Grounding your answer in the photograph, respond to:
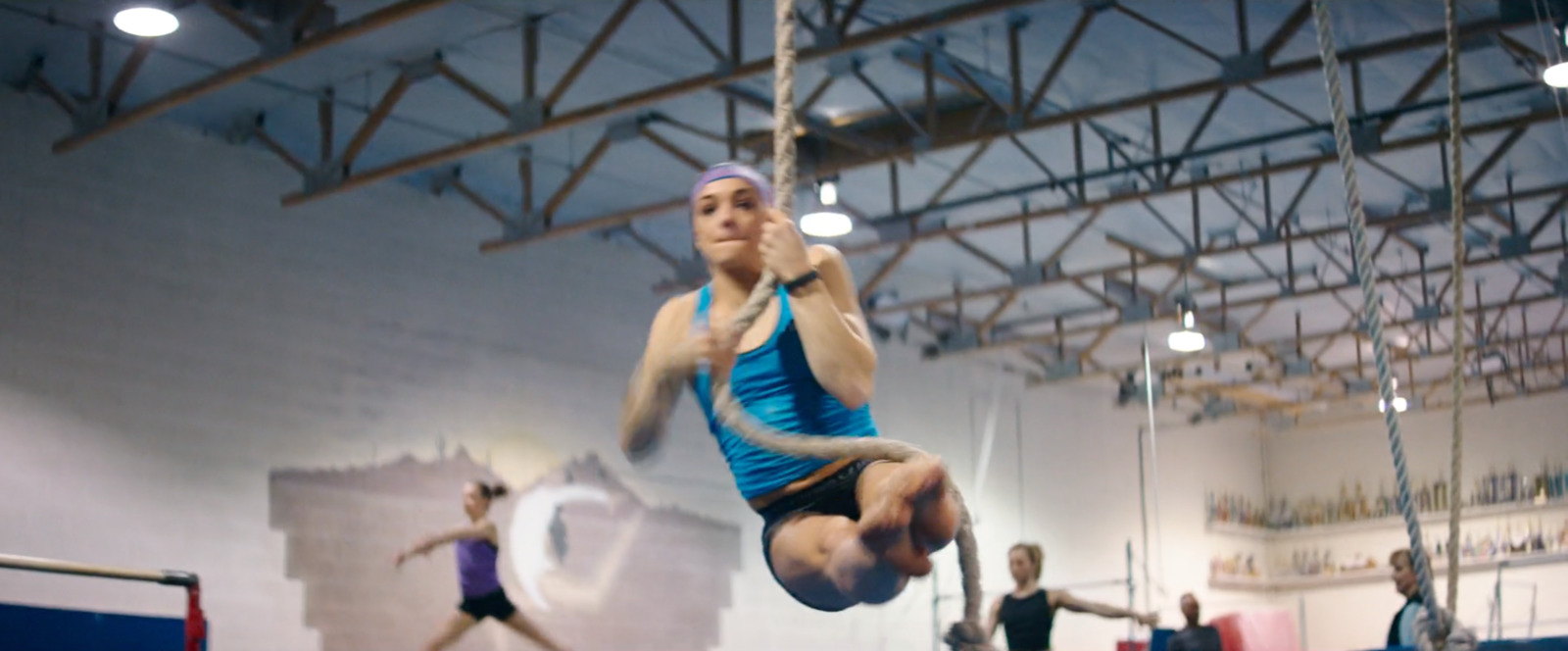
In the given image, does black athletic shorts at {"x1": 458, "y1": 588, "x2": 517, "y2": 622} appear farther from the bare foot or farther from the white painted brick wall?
the bare foot

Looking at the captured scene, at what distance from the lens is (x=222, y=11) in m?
8.68

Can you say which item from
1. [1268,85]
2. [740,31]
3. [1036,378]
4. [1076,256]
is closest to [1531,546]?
[1036,378]

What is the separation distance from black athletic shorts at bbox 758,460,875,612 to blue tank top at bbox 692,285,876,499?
0.04 metres

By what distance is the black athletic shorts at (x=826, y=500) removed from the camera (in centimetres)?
320

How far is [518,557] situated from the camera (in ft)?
39.3

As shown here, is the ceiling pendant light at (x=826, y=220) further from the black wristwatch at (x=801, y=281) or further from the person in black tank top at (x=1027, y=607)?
the black wristwatch at (x=801, y=281)

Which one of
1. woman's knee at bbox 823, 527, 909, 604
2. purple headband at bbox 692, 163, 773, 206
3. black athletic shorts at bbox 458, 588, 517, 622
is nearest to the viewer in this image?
woman's knee at bbox 823, 527, 909, 604

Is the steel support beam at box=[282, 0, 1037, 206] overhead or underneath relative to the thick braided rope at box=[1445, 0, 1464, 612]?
overhead

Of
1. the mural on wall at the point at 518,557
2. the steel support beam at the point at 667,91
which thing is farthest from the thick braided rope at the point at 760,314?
the mural on wall at the point at 518,557

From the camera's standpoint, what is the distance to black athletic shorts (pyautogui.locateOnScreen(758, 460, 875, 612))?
3.20 metres

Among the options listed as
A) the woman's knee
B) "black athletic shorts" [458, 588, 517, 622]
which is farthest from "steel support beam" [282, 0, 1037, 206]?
the woman's knee

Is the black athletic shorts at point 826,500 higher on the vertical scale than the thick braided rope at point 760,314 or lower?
lower

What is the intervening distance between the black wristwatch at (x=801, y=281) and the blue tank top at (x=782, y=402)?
9 cm

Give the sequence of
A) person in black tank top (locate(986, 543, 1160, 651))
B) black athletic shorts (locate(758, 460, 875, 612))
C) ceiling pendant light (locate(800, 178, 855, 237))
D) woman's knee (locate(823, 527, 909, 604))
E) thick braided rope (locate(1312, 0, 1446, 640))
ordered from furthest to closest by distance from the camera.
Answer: ceiling pendant light (locate(800, 178, 855, 237)), person in black tank top (locate(986, 543, 1160, 651)), black athletic shorts (locate(758, 460, 875, 612)), woman's knee (locate(823, 527, 909, 604)), thick braided rope (locate(1312, 0, 1446, 640))
